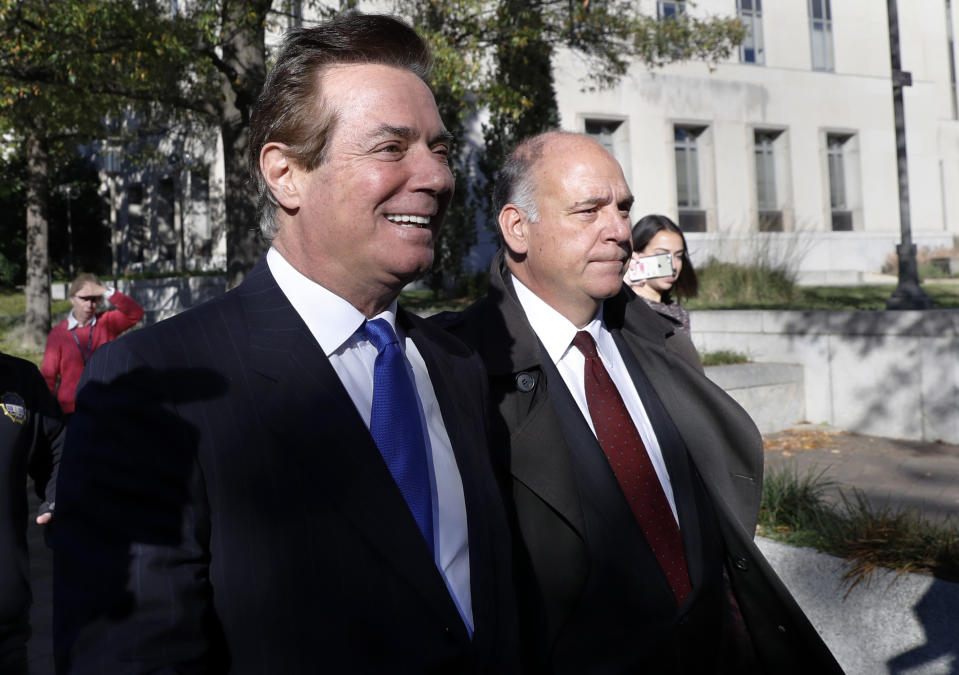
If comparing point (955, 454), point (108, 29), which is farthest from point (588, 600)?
point (108, 29)

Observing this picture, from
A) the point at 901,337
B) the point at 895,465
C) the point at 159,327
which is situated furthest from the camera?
the point at 901,337

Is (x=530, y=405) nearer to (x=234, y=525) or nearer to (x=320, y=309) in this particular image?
(x=320, y=309)

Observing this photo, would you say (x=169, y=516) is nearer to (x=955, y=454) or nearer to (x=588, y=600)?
(x=588, y=600)

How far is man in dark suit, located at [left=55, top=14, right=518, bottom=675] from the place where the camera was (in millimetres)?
1544

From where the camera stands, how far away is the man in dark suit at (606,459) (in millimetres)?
2607

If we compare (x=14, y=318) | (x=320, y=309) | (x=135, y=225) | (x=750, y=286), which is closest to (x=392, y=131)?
(x=320, y=309)

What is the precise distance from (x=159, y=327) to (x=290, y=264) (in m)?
0.35

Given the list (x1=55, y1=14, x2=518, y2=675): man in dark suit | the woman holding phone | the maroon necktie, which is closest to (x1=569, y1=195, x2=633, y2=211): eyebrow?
the maroon necktie

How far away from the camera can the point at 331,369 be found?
185cm

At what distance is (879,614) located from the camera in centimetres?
479

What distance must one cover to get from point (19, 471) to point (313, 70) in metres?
2.48

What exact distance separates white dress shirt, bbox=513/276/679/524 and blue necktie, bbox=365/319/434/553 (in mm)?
1052

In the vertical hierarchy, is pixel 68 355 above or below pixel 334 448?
above

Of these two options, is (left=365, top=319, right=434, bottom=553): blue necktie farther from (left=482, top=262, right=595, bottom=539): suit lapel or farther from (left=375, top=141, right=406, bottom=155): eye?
(left=482, top=262, right=595, bottom=539): suit lapel
